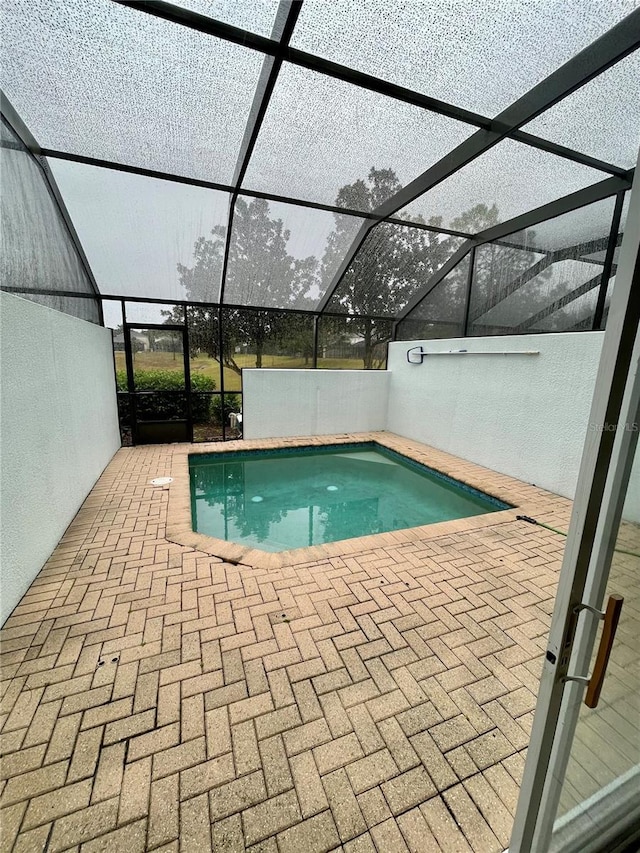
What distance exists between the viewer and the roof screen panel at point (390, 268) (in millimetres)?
5806

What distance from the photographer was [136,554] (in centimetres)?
299

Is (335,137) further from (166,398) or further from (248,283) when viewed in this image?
(166,398)

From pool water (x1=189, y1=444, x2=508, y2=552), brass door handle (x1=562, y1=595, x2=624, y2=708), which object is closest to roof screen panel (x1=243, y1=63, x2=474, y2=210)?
brass door handle (x1=562, y1=595, x2=624, y2=708)

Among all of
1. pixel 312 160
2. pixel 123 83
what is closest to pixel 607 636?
pixel 123 83

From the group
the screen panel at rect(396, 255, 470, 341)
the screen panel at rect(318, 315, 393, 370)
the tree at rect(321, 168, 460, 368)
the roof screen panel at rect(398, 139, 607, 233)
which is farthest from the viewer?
the screen panel at rect(318, 315, 393, 370)

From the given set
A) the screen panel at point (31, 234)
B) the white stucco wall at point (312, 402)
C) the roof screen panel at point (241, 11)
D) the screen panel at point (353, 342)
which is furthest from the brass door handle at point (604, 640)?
the screen panel at point (353, 342)

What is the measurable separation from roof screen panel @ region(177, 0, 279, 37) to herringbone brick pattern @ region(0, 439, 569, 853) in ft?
12.9

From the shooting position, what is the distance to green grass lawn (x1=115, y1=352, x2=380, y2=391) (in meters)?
6.50

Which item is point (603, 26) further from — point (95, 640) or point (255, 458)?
point (255, 458)

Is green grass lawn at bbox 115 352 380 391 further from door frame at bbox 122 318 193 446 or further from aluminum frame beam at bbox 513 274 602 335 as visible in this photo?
aluminum frame beam at bbox 513 274 602 335

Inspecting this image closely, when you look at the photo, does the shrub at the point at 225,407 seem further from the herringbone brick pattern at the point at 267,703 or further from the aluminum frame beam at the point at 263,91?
the herringbone brick pattern at the point at 267,703

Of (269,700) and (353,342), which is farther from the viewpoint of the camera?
(353,342)

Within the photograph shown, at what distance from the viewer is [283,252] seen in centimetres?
595

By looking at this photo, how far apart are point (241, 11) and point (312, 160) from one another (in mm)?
1620
